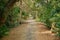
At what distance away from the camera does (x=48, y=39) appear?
1296 centimetres

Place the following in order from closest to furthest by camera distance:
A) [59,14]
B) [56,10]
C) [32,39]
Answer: [32,39]
[59,14]
[56,10]

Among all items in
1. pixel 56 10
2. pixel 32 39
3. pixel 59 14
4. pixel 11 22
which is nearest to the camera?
pixel 32 39

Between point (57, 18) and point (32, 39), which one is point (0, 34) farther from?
point (57, 18)

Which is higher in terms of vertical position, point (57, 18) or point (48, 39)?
point (57, 18)

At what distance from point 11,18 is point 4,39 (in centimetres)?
1098

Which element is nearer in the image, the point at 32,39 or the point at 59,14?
the point at 32,39

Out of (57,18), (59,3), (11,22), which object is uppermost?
(59,3)

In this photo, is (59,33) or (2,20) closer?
(2,20)

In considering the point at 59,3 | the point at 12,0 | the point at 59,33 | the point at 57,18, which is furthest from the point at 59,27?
the point at 12,0

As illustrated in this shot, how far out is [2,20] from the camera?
792 centimetres

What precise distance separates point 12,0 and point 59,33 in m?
6.14

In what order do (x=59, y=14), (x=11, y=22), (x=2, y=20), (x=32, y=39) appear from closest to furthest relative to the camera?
(x=2, y=20) → (x=32, y=39) → (x=59, y=14) → (x=11, y=22)

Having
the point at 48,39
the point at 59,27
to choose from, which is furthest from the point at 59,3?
the point at 48,39

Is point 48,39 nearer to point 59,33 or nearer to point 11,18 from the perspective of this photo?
point 59,33
